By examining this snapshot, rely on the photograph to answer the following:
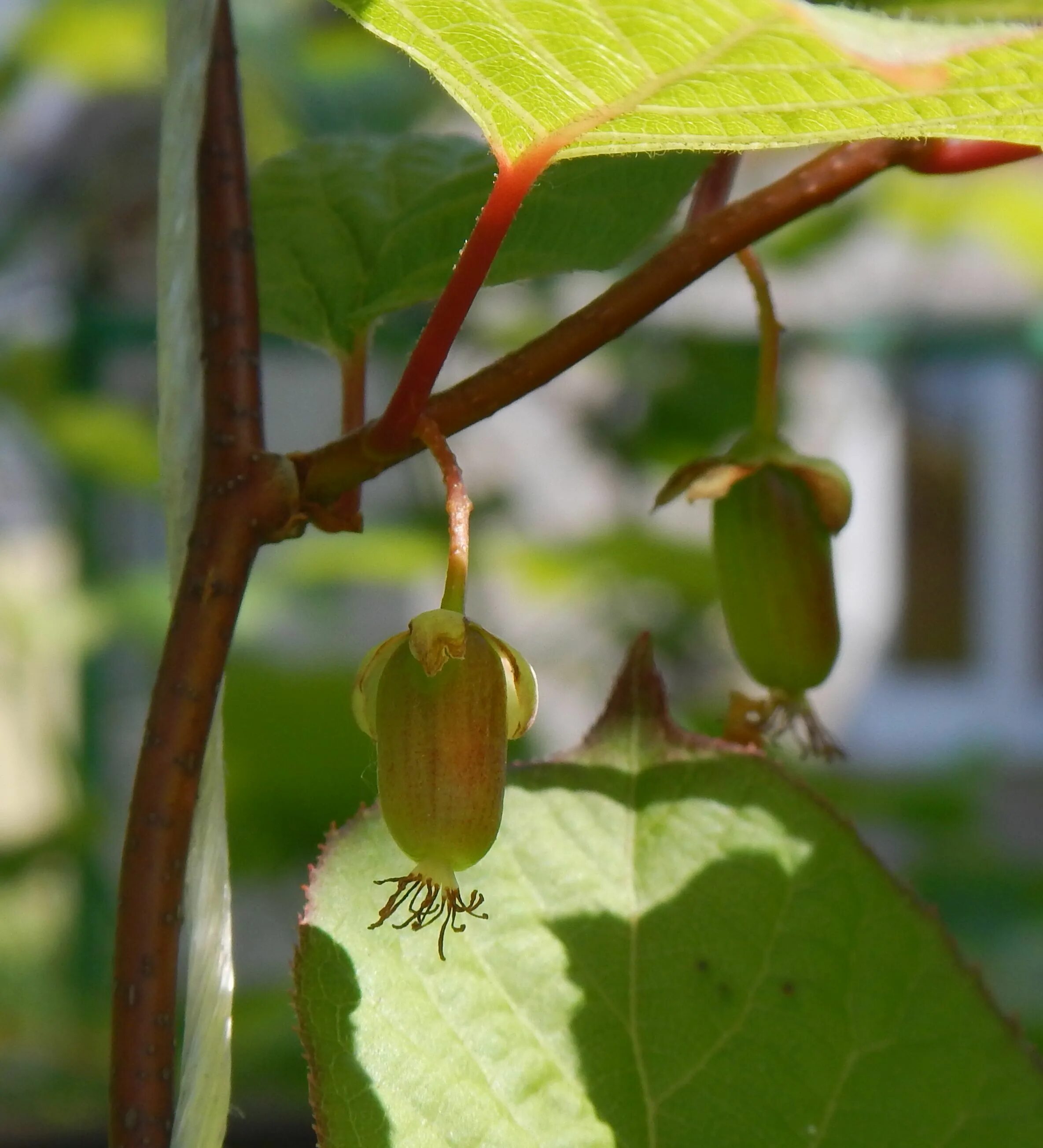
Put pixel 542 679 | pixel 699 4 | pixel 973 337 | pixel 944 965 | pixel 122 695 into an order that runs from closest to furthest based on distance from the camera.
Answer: pixel 699 4, pixel 944 965, pixel 973 337, pixel 122 695, pixel 542 679

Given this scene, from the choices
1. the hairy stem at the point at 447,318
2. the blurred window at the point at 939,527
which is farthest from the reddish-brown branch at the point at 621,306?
the blurred window at the point at 939,527

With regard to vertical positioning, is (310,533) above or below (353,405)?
below

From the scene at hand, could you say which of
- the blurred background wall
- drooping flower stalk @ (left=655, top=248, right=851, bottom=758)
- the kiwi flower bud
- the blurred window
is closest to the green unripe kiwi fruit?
drooping flower stalk @ (left=655, top=248, right=851, bottom=758)

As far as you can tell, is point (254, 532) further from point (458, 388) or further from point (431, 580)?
point (431, 580)

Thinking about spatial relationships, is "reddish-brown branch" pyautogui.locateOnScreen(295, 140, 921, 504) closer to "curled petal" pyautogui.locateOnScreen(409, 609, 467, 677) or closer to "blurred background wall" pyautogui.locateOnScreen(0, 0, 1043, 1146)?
"curled petal" pyautogui.locateOnScreen(409, 609, 467, 677)

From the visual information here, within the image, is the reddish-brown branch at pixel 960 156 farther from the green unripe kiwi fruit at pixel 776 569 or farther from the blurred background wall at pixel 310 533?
the blurred background wall at pixel 310 533

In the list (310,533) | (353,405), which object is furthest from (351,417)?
(310,533)

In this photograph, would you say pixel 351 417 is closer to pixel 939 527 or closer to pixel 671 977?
pixel 671 977

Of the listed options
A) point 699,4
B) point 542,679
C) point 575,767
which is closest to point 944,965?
point 575,767
